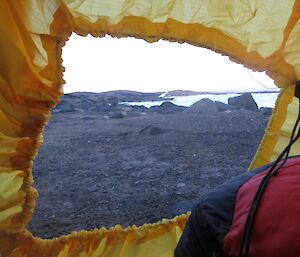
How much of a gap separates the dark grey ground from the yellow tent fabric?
126cm

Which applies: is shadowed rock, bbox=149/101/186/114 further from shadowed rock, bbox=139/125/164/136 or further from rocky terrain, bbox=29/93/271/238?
shadowed rock, bbox=139/125/164/136

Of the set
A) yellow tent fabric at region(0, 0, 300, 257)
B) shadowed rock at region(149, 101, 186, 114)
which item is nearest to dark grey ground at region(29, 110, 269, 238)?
yellow tent fabric at region(0, 0, 300, 257)

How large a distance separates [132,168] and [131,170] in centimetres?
9

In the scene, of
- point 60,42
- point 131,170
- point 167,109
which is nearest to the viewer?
point 60,42

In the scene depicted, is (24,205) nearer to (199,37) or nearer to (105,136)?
(199,37)

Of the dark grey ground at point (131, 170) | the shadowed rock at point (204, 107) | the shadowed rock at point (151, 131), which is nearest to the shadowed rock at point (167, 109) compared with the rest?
the shadowed rock at point (204, 107)

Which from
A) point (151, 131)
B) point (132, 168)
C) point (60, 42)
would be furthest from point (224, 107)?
point (60, 42)

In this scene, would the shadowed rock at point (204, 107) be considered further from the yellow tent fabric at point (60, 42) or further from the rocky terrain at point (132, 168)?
the yellow tent fabric at point (60, 42)

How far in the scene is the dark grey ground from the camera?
288 centimetres

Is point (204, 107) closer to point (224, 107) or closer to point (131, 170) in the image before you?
point (224, 107)

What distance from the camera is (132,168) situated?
14.2ft

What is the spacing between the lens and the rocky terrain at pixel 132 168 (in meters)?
2.89

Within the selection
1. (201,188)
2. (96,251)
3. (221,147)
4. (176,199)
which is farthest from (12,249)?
(221,147)

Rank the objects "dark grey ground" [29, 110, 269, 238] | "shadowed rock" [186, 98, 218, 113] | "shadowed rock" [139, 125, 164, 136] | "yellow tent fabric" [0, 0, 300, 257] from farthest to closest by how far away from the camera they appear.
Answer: "shadowed rock" [186, 98, 218, 113] < "shadowed rock" [139, 125, 164, 136] < "dark grey ground" [29, 110, 269, 238] < "yellow tent fabric" [0, 0, 300, 257]
